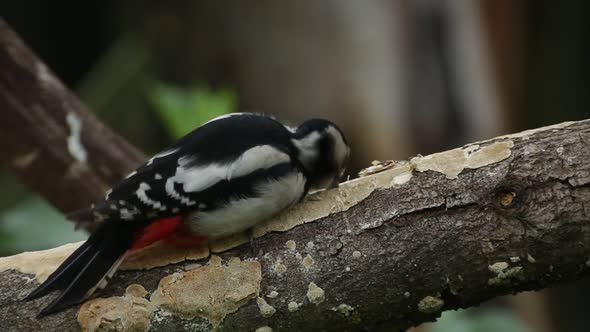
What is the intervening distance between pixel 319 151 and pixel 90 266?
553 millimetres

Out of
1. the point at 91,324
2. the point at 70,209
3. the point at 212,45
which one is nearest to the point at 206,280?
the point at 91,324

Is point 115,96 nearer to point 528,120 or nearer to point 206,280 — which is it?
point 528,120

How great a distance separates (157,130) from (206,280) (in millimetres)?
4401

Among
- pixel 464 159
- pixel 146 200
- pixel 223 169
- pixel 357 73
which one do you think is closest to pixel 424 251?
pixel 464 159

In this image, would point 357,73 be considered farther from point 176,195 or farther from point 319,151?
point 176,195

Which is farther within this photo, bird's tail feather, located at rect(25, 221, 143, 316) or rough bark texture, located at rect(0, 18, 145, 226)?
rough bark texture, located at rect(0, 18, 145, 226)

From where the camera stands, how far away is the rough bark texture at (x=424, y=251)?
1.72 m

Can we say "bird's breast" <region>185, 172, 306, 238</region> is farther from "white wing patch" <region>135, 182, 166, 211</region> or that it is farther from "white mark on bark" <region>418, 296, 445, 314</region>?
"white mark on bark" <region>418, 296, 445, 314</region>

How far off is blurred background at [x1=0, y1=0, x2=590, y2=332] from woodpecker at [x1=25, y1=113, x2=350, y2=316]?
1.27m

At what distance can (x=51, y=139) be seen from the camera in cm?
294

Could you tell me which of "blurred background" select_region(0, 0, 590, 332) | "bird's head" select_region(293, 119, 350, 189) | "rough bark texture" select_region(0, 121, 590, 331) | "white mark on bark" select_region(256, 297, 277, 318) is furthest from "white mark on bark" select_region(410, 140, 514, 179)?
"blurred background" select_region(0, 0, 590, 332)

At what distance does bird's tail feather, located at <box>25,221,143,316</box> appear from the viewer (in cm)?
180

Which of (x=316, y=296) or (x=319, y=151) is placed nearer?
(x=316, y=296)

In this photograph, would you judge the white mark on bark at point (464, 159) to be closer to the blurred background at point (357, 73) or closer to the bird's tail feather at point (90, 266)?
the bird's tail feather at point (90, 266)
